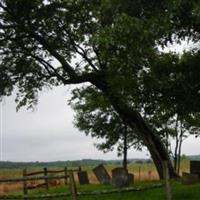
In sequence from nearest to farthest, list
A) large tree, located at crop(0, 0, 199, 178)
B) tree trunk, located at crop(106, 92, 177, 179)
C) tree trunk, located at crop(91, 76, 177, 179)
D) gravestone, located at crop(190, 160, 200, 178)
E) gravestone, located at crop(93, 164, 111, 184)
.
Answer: large tree, located at crop(0, 0, 199, 178), gravestone, located at crop(190, 160, 200, 178), tree trunk, located at crop(91, 76, 177, 179), tree trunk, located at crop(106, 92, 177, 179), gravestone, located at crop(93, 164, 111, 184)

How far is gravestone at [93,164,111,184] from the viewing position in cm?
3738

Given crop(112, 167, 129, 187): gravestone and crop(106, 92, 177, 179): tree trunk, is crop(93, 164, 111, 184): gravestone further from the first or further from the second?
crop(112, 167, 129, 187): gravestone

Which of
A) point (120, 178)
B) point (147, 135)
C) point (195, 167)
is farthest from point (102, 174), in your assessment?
point (120, 178)

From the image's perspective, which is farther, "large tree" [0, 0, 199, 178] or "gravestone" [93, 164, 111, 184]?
"gravestone" [93, 164, 111, 184]

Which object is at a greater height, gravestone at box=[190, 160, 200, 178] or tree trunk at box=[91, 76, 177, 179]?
tree trunk at box=[91, 76, 177, 179]

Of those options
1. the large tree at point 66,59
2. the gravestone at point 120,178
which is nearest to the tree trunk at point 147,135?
the large tree at point 66,59

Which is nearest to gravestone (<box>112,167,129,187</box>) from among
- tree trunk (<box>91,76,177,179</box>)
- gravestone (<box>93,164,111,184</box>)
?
tree trunk (<box>91,76,177,179</box>)

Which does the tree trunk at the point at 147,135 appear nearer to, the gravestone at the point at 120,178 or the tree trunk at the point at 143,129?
the tree trunk at the point at 143,129

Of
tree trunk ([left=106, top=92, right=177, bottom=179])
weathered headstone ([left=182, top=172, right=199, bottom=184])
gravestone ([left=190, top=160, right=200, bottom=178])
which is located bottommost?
weathered headstone ([left=182, top=172, right=199, bottom=184])

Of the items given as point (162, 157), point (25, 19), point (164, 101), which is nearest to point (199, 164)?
point (162, 157)

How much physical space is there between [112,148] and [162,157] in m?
18.3

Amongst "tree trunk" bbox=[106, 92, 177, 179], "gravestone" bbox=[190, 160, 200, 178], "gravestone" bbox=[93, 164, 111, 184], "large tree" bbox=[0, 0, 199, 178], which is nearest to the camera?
"large tree" bbox=[0, 0, 199, 178]

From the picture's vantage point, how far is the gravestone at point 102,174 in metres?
37.4

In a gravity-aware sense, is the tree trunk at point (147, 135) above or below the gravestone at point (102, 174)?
above
